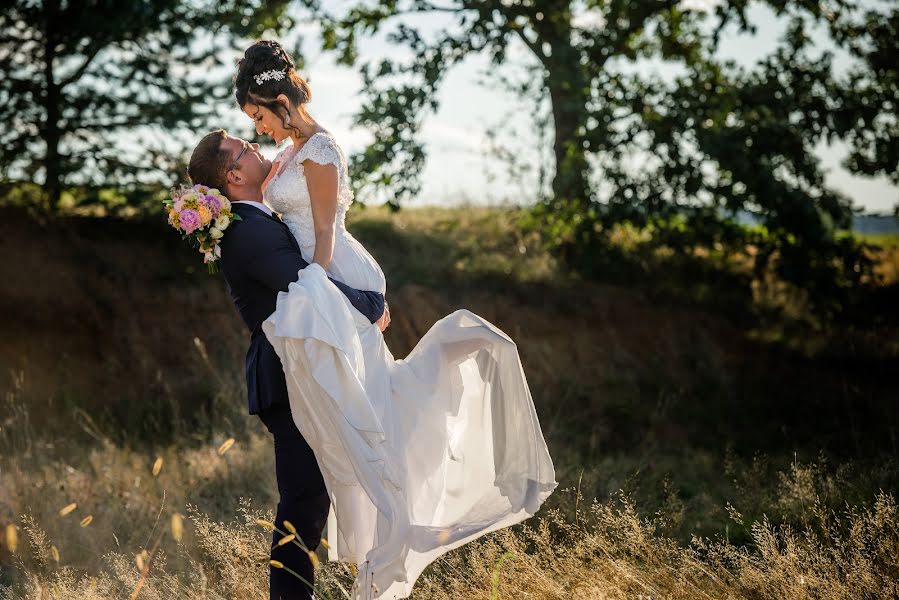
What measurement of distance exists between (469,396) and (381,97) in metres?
5.96

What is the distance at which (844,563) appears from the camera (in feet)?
12.9

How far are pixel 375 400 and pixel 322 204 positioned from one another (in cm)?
85

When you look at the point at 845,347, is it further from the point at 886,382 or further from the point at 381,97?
the point at 381,97

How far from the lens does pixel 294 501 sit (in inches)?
139

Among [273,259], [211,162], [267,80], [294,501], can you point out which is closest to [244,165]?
[211,162]

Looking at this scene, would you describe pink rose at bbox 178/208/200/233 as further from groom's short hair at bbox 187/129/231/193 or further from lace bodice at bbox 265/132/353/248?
lace bodice at bbox 265/132/353/248

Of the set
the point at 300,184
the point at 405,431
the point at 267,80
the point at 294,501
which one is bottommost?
the point at 294,501

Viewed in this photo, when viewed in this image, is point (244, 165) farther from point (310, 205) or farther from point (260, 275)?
point (260, 275)

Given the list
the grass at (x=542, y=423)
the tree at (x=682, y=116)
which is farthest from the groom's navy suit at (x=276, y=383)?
the tree at (x=682, y=116)

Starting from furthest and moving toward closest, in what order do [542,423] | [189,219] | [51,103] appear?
[51,103] < [542,423] < [189,219]

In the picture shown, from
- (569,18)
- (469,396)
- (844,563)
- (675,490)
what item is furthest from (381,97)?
(844,563)

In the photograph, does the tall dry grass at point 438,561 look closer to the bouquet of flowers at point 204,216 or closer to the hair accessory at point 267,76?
the bouquet of flowers at point 204,216

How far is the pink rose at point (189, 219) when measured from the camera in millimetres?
3441

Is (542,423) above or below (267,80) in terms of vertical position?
below
